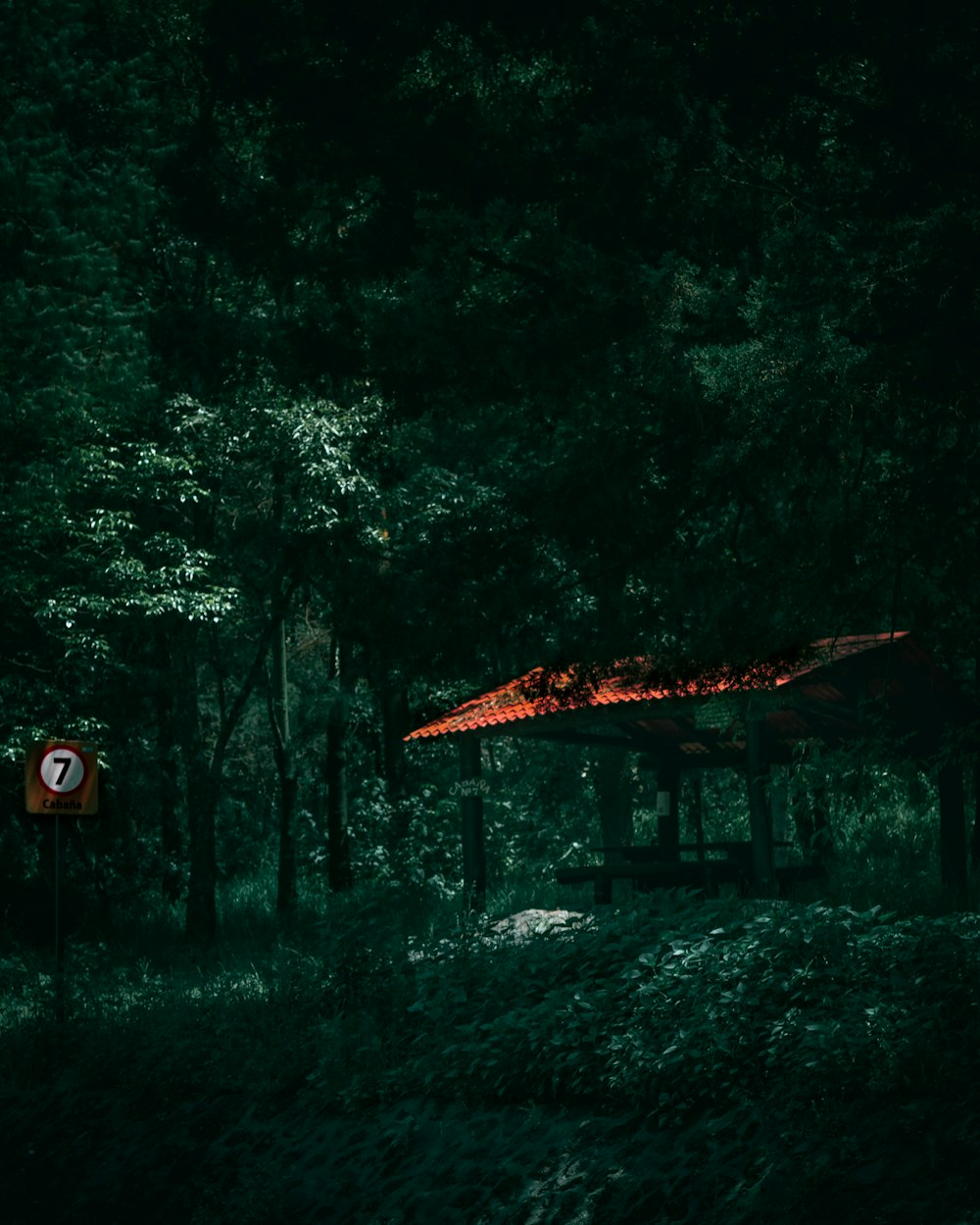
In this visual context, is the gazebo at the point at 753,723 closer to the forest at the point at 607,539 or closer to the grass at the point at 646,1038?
the forest at the point at 607,539

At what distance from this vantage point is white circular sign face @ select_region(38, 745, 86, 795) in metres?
13.6

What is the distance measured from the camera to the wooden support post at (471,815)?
18.9 m

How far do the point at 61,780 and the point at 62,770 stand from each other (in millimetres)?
85

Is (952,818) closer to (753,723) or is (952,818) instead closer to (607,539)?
(753,723)

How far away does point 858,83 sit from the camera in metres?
9.52

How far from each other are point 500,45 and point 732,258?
83.0 inches

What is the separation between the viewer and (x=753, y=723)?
16.6 m

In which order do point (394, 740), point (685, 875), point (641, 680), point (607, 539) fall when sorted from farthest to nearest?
point (394, 740)
point (685, 875)
point (641, 680)
point (607, 539)

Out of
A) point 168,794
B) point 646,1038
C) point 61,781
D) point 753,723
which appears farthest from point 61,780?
point 168,794

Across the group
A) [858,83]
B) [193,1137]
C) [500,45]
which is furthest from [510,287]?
[193,1137]

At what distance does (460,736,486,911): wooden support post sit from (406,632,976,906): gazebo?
0.06 feet

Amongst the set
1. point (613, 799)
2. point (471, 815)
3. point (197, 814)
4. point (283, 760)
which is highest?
point (283, 760)

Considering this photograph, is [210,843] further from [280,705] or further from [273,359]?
[273,359]

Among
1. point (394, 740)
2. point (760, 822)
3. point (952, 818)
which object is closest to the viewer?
point (760, 822)
